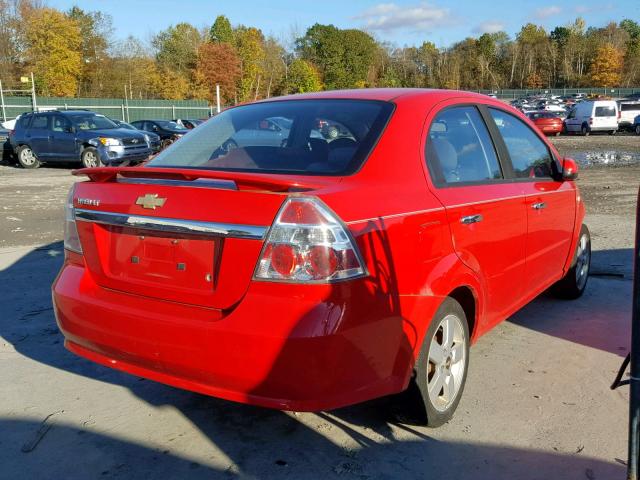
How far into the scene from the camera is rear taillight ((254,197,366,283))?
8.36 feet

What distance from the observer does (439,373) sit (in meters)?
3.22

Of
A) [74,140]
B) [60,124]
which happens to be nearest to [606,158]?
[74,140]

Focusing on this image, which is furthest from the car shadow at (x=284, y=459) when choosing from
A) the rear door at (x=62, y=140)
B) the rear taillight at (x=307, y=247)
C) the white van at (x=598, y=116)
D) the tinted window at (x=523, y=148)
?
the white van at (x=598, y=116)

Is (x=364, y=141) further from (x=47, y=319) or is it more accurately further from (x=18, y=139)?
(x=18, y=139)

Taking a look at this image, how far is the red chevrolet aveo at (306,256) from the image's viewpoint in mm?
2570

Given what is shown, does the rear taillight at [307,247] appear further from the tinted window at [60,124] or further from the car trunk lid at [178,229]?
the tinted window at [60,124]

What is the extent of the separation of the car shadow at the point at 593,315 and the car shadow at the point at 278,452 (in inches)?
70.0

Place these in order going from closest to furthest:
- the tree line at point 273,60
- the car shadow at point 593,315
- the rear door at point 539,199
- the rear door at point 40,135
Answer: the rear door at point 539,199 < the car shadow at point 593,315 < the rear door at point 40,135 < the tree line at point 273,60

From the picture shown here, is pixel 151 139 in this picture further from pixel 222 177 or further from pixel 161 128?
pixel 222 177

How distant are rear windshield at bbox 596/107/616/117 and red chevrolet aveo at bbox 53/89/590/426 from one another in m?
33.8

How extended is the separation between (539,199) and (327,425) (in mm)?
2165

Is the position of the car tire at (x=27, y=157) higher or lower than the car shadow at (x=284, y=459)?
higher

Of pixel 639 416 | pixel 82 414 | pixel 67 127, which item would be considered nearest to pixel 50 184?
pixel 67 127

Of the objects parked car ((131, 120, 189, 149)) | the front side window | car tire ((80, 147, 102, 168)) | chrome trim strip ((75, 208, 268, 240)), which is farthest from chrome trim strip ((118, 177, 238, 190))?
parked car ((131, 120, 189, 149))
